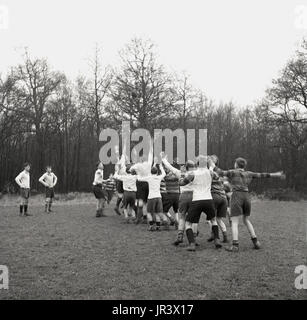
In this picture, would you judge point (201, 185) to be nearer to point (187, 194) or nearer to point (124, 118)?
point (187, 194)

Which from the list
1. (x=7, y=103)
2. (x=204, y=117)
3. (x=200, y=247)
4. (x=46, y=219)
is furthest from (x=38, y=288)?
(x=204, y=117)

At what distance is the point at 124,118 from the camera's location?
31.6m

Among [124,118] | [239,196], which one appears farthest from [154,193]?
[124,118]

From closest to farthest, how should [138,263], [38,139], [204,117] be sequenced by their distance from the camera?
1. [138,263]
2. [38,139]
3. [204,117]

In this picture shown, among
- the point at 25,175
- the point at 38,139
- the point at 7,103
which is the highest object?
the point at 7,103

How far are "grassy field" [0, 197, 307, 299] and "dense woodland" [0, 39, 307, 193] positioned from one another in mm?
19861

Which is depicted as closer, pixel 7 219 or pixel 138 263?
pixel 138 263

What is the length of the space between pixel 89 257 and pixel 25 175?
10.1 metres

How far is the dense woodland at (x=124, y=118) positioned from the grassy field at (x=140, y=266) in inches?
782

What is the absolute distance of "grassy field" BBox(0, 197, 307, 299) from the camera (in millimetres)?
6203

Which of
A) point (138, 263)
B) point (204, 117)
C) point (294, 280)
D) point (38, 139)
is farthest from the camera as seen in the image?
point (204, 117)

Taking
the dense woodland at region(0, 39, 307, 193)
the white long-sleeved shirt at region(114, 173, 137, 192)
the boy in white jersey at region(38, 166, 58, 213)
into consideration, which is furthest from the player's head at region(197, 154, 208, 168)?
the dense woodland at region(0, 39, 307, 193)

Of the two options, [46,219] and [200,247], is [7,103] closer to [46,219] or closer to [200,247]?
[46,219]

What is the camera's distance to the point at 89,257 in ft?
28.9
